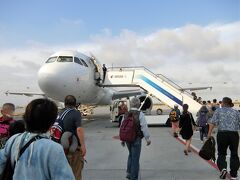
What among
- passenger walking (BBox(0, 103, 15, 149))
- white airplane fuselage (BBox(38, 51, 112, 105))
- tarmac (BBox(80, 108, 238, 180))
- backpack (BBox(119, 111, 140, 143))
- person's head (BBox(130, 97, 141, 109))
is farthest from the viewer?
white airplane fuselage (BBox(38, 51, 112, 105))

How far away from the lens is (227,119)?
724 cm

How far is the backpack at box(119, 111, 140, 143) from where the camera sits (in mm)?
6652

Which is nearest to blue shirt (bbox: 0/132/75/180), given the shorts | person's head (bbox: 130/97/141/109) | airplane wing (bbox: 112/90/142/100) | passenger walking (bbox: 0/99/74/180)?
passenger walking (bbox: 0/99/74/180)

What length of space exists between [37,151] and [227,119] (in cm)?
546

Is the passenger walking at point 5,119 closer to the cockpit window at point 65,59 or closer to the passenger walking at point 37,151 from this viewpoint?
the passenger walking at point 37,151

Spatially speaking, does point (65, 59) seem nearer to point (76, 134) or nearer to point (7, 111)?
point (7, 111)

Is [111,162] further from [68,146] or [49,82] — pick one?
[49,82]

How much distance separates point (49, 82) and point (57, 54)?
→ 9.32ft

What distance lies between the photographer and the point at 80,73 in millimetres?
19969

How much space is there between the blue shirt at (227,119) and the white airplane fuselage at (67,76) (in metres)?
12.0

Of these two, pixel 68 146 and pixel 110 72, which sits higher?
pixel 110 72

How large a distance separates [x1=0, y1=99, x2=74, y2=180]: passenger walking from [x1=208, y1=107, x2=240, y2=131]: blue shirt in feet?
17.1

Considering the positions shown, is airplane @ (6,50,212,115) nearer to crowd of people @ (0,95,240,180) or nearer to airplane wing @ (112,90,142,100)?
airplane wing @ (112,90,142,100)

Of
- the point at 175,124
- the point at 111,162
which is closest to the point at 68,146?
the point at 111,162
